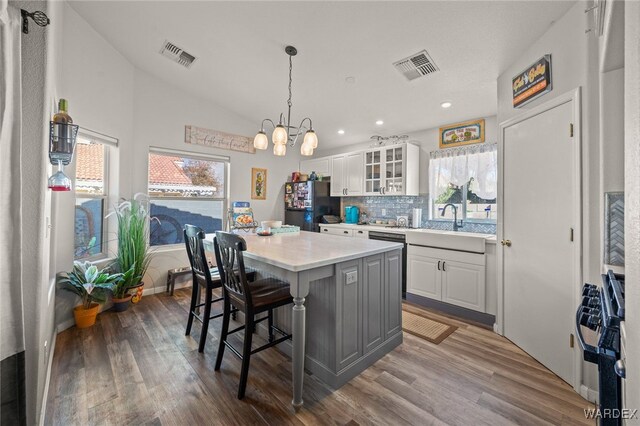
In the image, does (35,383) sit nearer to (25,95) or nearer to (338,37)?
(25,95)

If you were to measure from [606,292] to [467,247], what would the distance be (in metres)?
2.03

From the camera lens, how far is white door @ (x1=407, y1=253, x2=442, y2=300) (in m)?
3.25

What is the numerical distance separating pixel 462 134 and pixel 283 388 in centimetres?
376

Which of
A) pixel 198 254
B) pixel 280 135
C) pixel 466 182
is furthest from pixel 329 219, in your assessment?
pixel 198 254

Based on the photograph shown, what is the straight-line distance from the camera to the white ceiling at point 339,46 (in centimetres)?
215

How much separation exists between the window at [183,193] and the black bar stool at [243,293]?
2.50 meters

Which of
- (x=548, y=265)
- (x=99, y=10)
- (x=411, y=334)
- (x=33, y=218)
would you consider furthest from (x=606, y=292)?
(x=99, y=10)

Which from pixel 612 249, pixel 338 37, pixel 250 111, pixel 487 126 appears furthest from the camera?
pixel 250 111

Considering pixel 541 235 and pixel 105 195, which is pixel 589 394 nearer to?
pixel 541 235

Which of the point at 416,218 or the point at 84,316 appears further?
the point at 416,218

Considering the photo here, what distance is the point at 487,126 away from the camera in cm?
352

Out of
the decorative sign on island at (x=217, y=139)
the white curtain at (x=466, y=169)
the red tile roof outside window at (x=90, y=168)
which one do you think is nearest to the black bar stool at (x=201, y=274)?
the red tile roof outside window at (x=90, y=168)

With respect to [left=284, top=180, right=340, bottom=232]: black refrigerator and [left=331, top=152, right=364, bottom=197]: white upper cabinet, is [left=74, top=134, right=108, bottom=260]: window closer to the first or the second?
[left=284, top=180, right=340, bottom=232]: black refrigerator

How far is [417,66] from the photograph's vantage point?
278 cm
